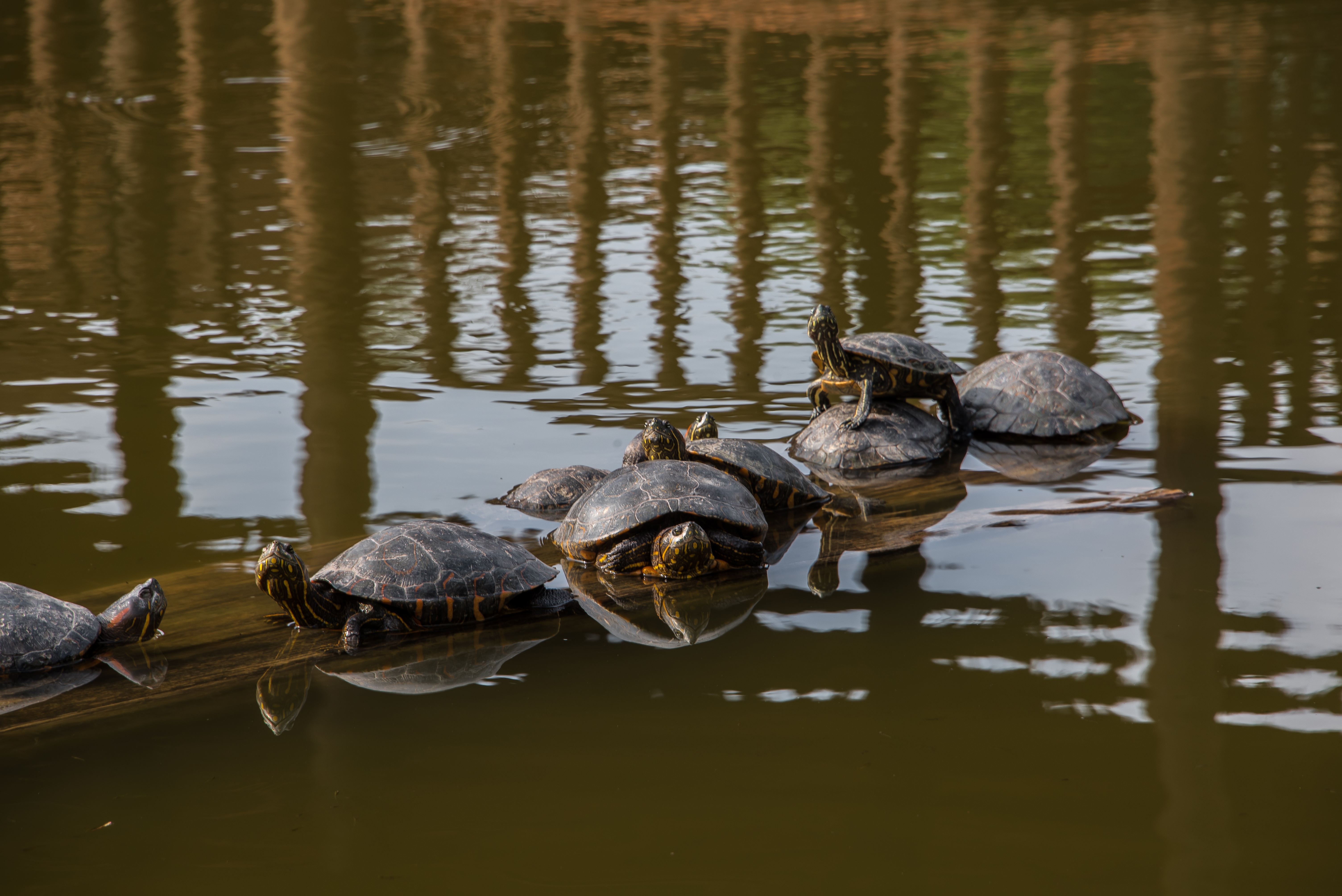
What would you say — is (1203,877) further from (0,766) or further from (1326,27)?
(1326,27)

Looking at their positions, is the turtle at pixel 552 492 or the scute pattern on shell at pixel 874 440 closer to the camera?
the turtle at pixel 552 492

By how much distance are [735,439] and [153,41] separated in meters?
19.9

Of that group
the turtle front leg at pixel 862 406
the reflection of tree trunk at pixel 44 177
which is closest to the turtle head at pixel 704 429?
the turtle front leg at pixel 862 406

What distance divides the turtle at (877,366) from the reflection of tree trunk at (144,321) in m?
3.89

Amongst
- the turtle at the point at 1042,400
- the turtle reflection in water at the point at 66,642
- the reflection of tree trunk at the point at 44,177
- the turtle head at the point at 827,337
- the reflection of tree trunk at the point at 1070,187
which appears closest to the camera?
the turtle reflection in water at the point at 66,642

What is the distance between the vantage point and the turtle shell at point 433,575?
4703 mm

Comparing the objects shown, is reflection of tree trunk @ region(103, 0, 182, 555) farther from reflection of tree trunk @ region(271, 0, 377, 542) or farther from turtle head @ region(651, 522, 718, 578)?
turtle head @ region(651, 522, 718, 578)

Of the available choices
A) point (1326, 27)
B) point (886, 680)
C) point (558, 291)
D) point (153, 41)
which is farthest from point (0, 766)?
point (1326, 27)

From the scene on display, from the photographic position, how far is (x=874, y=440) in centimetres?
704

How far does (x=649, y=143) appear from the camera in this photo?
52.1 ft

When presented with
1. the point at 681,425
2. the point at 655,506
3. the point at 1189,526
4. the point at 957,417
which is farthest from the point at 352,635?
the point at 957,417

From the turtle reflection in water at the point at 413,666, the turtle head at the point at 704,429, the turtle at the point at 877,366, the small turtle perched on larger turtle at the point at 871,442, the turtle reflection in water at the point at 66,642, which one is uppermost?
the turtle at the point at 877,366

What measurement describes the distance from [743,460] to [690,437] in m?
0.80

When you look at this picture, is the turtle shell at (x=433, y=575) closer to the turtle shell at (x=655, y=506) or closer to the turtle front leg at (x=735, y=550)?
the turtle shell at (x=655, y=506)
